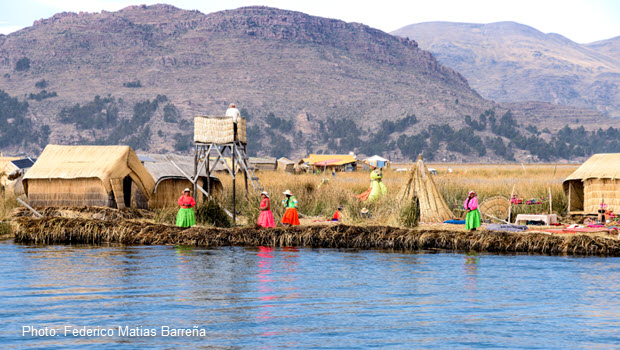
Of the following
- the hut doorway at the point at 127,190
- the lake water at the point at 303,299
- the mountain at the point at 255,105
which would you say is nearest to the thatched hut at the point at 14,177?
the hut doorway at the point at 127,190

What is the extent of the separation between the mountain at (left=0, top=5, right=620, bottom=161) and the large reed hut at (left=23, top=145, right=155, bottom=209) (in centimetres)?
11147

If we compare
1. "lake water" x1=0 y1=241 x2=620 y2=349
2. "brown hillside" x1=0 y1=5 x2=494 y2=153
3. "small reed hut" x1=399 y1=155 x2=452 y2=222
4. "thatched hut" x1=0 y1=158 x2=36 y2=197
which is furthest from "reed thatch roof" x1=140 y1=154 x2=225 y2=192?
"brown hillside" x1=0 y1=5 x2=494 y2=153

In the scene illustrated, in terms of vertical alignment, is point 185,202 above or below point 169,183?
below

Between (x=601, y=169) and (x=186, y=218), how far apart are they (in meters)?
12.0

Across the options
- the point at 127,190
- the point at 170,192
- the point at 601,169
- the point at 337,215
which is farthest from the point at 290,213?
the point at 601,169

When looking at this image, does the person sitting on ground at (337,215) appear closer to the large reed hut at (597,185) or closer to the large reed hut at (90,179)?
the large reed hut at (90,179)

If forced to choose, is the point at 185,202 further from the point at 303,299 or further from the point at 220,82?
the point at 220,82

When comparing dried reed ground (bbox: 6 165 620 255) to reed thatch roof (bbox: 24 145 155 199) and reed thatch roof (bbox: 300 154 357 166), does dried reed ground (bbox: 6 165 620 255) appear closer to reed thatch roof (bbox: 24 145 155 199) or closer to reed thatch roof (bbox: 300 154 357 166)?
reed thatch roof (bbox: 24 145 155 199)

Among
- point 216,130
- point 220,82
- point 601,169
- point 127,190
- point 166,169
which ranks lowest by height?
point 127,190

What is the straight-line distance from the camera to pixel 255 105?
15838 centimetres

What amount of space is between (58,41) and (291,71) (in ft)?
192

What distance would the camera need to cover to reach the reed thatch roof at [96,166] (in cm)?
2520

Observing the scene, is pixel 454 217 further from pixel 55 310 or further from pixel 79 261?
pixel 55 310

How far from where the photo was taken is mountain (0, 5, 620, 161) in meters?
147
